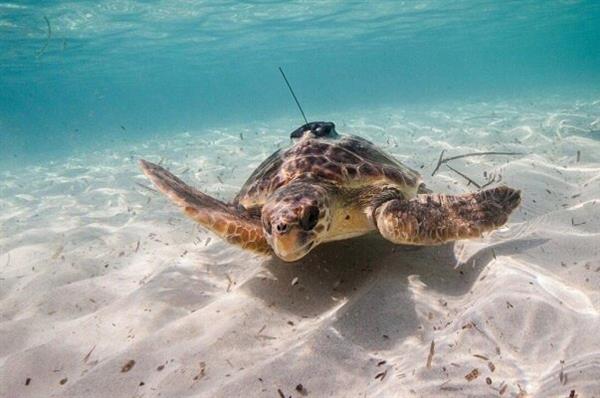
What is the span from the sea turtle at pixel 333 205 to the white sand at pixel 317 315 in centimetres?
44

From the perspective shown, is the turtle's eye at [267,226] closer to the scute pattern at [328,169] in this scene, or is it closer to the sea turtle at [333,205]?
the sea turtle at [333,205]

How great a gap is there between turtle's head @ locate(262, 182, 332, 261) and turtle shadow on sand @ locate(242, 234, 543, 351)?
599 millimetres

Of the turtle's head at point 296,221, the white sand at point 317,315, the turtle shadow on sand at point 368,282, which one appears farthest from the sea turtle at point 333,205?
the white sand at point 317,315

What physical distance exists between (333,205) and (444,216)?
97 cm

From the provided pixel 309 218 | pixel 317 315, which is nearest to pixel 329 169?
pixel 309 218

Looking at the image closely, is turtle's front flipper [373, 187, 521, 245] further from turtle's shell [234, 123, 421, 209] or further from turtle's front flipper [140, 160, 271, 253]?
→ turtle's front flipper [140, 160, 271, 253]

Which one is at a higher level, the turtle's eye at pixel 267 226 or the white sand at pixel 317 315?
the turtle's eye at pixel 267 226

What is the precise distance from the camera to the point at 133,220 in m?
6.94

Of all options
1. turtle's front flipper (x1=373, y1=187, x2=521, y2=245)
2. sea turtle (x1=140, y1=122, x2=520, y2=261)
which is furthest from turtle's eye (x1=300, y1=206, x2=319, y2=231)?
turtle's front flipper (x1=373, y1=187, x2=521, y2=245)

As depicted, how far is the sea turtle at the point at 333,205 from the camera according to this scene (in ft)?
9.54

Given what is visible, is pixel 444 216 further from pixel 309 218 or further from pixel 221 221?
pixel 221 221

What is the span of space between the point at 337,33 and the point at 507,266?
155 feet

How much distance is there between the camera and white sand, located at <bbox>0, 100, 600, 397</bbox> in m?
2.23

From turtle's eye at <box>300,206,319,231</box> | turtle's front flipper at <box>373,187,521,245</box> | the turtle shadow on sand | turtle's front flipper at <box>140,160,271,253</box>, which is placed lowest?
the turtle shadow on sand
